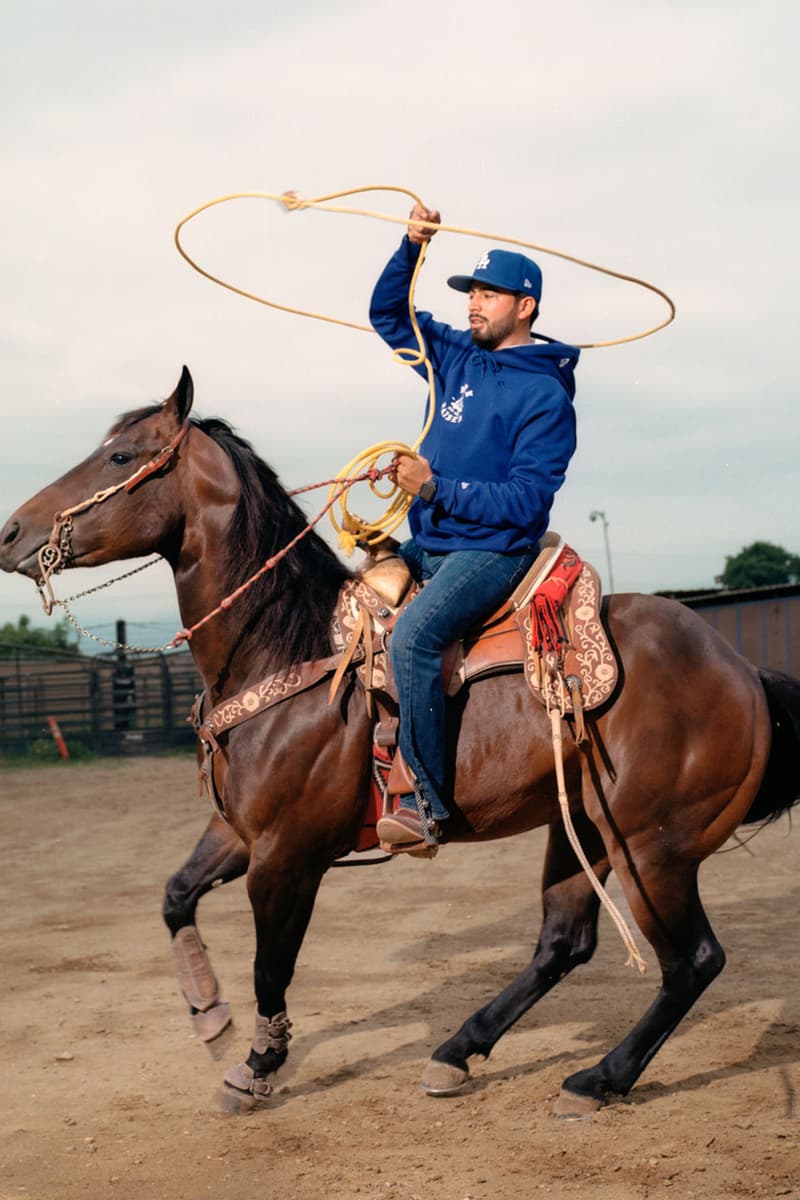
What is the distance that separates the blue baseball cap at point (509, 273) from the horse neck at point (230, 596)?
1.21 metres

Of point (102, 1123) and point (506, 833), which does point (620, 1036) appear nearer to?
point (506, 833)

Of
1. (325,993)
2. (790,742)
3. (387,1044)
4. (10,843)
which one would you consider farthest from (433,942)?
(10,843)

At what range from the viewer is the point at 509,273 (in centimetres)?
459

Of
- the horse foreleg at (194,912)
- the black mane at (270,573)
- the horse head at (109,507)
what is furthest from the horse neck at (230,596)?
the horse foreleg at (194,912)

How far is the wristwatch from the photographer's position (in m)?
4.38

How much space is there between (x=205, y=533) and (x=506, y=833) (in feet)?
5.45

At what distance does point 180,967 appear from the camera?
490cm

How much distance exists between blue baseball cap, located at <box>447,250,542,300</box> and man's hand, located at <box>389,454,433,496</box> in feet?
2.47

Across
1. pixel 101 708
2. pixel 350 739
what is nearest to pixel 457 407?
pixel 350 739

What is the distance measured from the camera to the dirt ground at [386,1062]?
13.4ft

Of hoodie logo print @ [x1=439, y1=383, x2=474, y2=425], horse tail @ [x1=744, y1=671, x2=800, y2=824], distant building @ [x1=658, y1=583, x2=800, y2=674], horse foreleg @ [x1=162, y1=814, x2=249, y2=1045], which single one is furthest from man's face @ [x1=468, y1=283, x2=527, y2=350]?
distant building @ [x1=658, y1=583, x2=800, y2=674]

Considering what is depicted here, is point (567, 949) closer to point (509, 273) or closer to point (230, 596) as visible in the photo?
point (230, 596)

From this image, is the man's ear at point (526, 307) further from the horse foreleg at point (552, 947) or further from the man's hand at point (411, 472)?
the horse foreleg at point (552, 947)

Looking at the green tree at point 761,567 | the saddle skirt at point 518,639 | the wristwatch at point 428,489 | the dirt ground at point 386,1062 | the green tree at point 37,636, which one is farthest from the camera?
the green tree at point 761,567
